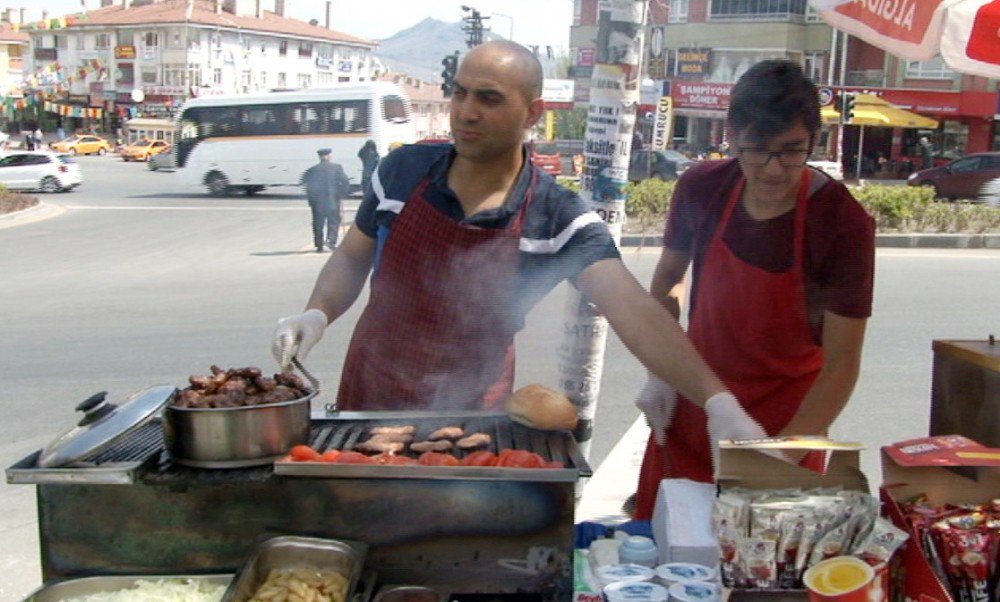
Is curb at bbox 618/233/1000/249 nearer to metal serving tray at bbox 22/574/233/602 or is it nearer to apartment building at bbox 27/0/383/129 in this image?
metal serving tray at bbox 22/574/233/602

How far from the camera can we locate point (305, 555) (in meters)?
1.87

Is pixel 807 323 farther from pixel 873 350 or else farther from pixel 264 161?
pixel 264 161

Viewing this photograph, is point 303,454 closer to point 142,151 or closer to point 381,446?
point 381,446

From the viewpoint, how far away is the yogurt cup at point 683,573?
5.51 feet

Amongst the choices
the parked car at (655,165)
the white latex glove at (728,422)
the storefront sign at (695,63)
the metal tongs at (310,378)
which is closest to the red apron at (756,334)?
the white latex glove at (728,422)

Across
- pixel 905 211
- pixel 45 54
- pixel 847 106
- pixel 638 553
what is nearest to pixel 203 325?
pixel 638 553

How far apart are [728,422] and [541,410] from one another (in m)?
0.47

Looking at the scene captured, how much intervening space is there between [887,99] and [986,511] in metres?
33.8

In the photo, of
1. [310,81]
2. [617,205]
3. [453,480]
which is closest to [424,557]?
[453,480]

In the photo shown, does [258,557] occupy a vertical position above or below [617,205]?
below

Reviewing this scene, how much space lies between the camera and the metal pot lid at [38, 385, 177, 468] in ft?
6.03

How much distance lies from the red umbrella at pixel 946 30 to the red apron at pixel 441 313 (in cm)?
142

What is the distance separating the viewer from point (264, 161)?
26422mm

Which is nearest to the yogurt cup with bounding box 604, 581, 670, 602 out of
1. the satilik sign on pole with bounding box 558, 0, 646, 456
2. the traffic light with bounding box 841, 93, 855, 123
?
the satilik sign on pole with bounding box 558, 0, 646, 456
